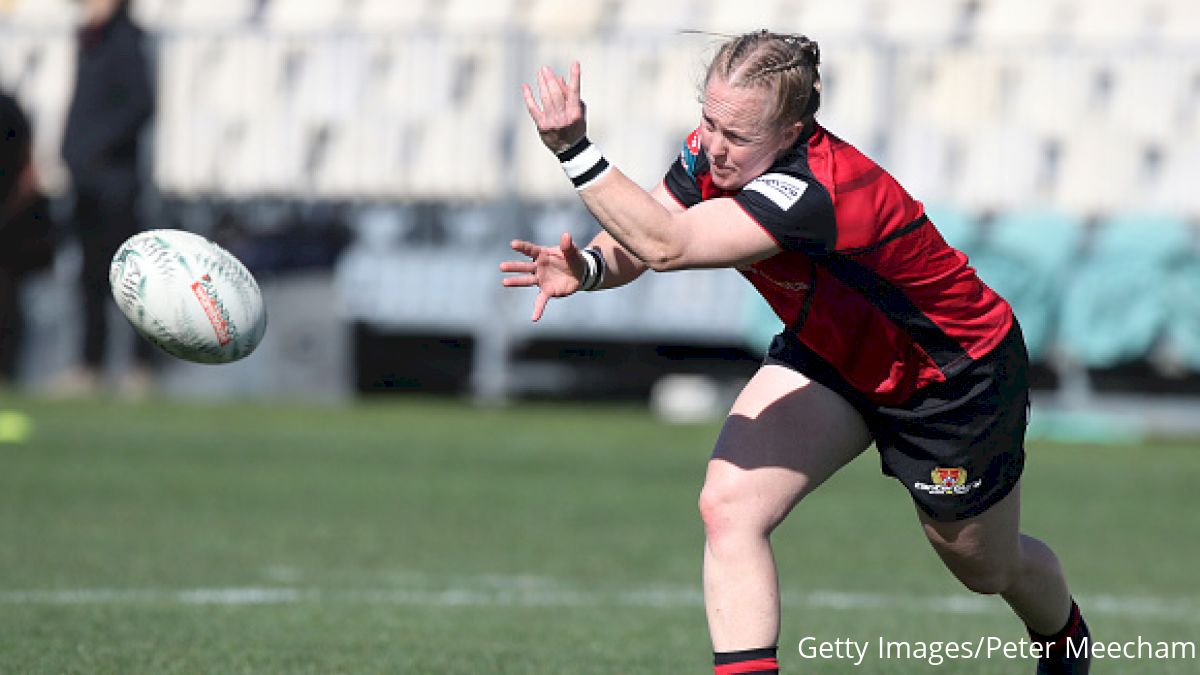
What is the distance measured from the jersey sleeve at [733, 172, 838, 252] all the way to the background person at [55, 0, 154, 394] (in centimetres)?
1135

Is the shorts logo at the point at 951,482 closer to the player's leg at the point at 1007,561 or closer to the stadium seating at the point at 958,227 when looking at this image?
the player's leg at the point at 1007,561

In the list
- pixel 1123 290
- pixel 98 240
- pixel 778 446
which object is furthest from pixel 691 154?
pixel 98 240

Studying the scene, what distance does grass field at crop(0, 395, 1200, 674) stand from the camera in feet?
20.7

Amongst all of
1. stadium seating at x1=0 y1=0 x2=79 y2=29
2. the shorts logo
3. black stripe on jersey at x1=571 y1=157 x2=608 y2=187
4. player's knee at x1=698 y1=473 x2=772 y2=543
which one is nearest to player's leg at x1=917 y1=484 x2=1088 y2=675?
the shorts logo

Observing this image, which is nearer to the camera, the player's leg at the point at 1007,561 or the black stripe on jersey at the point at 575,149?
the black stripe on jersey at the point at 575,149

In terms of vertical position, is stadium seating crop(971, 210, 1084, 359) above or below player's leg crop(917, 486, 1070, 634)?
below

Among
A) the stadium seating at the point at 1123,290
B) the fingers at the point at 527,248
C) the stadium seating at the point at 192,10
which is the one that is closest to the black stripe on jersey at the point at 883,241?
the fingers at the point at 527,248

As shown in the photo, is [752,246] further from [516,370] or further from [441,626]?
[516,370]

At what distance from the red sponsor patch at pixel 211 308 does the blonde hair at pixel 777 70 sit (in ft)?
5.15

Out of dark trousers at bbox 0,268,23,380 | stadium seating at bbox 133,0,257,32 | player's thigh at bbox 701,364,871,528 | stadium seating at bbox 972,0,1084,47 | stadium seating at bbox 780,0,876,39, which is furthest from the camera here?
stadium seating at bbox 133,0,257,32

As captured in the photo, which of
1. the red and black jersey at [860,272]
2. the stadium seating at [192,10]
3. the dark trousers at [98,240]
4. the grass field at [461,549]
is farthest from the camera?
the stadium seating at [192,10]

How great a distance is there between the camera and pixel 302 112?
1612 centimetres

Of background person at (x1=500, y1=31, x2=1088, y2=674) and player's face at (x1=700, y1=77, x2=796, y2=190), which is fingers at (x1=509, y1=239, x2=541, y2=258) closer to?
background person at (x1=500, y1=31, x2=1088, y2=674)

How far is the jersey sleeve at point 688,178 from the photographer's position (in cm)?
531
